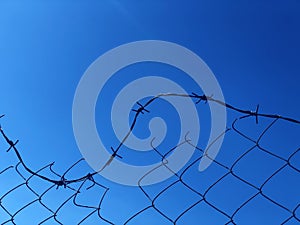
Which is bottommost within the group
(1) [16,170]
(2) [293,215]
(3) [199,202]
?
(2) [293,215]

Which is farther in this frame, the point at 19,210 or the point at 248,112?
the point at 19,210

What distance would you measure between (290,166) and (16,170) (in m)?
1.04

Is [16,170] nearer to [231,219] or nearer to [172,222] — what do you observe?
[172,222]

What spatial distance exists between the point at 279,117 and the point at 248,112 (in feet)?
0.36

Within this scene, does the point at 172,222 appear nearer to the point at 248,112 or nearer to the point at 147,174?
the point at 147,174

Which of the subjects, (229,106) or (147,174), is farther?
(147,174)

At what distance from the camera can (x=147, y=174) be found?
1408 mm

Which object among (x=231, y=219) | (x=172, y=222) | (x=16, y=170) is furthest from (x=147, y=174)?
(x=16, y=170)

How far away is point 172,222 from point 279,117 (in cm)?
57

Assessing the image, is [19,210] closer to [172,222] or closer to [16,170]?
[16,170]

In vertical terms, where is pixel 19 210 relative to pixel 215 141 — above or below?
below

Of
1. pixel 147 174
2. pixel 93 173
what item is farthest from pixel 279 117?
pixel 93 173

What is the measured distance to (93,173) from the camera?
1.34m

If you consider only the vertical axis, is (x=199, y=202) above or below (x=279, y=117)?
below
